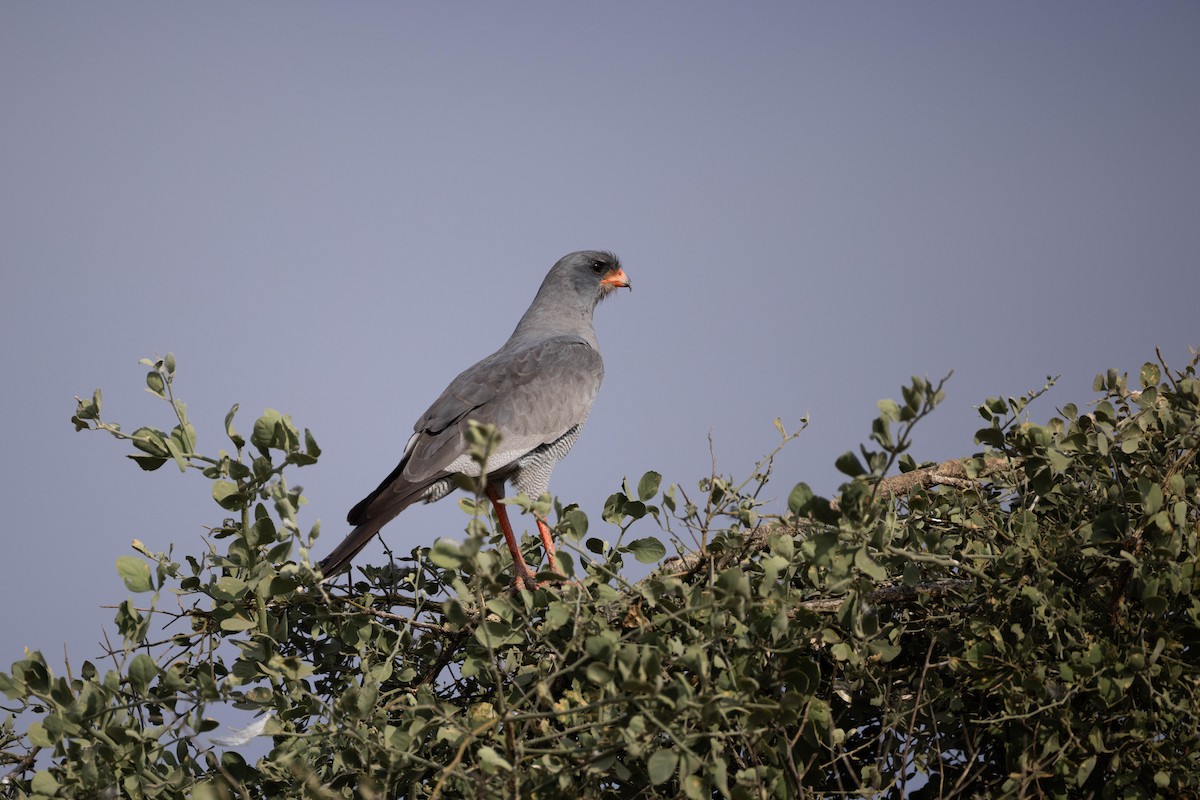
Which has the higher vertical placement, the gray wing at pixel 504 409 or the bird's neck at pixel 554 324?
the bird's neck at pixel 554 324

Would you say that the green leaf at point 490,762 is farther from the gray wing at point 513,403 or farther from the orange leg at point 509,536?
the gray wing at point 513,403

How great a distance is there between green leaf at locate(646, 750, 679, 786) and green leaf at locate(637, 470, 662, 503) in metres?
1.08

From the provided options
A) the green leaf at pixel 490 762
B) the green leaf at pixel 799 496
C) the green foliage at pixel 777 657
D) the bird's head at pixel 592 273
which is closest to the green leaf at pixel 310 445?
the green foliage at pixel 777 657

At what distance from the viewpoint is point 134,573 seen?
2545 millimetres

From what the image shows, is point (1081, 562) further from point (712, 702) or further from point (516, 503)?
point (516, 503)

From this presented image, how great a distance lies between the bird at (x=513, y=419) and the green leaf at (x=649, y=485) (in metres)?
1.04

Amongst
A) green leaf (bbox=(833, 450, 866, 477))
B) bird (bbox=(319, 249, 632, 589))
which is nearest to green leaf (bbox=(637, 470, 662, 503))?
green leaf (bbox=(833, 450, 866, 477))

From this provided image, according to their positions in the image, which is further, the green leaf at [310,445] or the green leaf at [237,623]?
the green leaf at [237,623]

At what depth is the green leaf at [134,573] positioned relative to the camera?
2531 mm

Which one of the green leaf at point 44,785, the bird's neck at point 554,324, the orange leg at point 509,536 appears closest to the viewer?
the green leaf at point 44,785

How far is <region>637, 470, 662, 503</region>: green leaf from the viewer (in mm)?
2820

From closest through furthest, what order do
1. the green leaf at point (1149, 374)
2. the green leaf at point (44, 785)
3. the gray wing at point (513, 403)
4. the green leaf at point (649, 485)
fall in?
the green leaf at point (44, 785) → the green leaf at point (649, 485) → the green leaf at point (1149, 374) → the gray wing at point (513, 403)

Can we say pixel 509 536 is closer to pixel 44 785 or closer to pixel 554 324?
pixel 554 324

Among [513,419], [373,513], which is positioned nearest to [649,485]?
[373,513]
